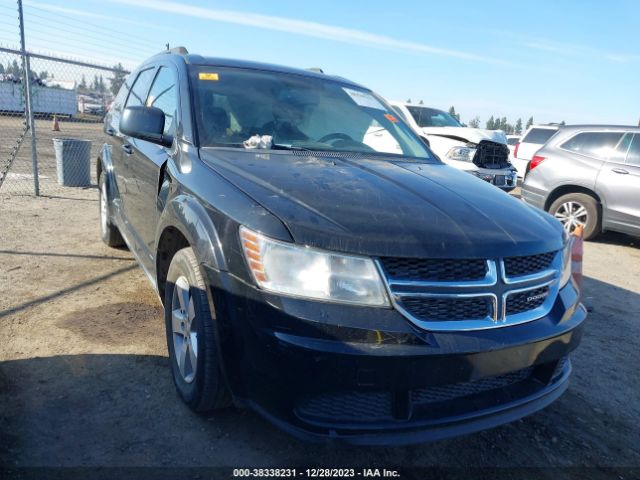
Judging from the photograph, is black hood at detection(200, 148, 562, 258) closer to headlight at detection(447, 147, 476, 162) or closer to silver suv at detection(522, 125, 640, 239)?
silver suv at detection(522, 125, 640, 239)

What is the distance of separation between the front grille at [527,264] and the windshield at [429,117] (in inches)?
372

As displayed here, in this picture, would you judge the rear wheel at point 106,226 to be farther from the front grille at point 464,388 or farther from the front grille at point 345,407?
the front grille at point 464,388

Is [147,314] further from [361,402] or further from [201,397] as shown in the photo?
[361,402]

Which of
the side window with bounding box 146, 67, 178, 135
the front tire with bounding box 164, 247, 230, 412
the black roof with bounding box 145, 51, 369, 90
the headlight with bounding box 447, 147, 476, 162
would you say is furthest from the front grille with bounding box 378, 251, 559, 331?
the headlight with bounding box 447, 147, 476, 162

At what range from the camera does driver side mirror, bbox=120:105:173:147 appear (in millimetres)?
3006

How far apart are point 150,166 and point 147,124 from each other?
0.41 meters

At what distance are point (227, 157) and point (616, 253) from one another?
6.75 m

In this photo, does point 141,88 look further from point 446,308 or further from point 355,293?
point 446,308

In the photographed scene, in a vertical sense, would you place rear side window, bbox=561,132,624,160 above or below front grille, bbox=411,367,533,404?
above

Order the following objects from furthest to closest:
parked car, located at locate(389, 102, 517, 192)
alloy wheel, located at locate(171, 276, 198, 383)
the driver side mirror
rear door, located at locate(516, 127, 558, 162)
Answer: rear door, located at locate(516, 127, 558, 162)
parked car, located at locate(389, 102, 517, 192)
the driver side mirror
alloy wheel, located at locate(171, 276, 198, 383)

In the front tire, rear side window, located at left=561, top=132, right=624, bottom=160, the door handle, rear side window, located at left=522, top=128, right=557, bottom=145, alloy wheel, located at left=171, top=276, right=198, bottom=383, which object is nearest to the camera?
the front tire

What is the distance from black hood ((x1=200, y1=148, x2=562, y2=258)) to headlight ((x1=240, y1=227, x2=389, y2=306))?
0.15 ft

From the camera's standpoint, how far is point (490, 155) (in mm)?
9602

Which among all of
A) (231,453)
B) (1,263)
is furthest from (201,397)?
(1,263)
